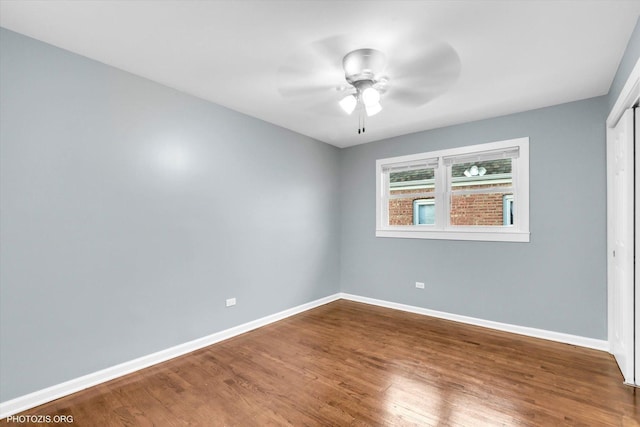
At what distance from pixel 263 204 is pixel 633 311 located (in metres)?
3.54

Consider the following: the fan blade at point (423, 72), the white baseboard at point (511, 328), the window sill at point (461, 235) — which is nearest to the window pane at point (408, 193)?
the window sill at point (461, 235)

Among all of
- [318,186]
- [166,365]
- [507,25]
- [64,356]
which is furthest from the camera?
[318,186]

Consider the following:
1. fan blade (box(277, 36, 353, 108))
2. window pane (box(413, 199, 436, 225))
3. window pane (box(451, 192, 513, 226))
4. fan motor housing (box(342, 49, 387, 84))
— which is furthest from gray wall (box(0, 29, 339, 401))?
window pane (box(451, 192, 513, 226))

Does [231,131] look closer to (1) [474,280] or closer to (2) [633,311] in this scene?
(1) [474,280]

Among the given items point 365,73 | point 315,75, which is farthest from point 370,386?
point 315,75

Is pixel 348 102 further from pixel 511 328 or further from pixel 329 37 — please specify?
pixel 511 328

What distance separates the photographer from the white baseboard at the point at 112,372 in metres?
2.01

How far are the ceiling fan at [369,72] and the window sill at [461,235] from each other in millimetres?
1771

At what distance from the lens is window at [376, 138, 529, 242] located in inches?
137

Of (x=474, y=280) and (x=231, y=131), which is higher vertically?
(x=231, y=131)

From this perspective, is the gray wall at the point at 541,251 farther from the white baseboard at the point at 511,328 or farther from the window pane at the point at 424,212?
the window pane at the point at 424,212

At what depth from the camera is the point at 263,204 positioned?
3789 mm

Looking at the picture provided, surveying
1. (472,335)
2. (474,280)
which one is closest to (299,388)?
(472,335)

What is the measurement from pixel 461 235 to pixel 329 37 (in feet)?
9.55
